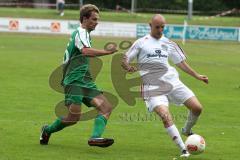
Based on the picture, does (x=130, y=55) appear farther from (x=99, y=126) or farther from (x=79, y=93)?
(x=99, y=126)

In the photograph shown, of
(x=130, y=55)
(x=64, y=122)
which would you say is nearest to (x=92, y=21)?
(x=130, y=55)

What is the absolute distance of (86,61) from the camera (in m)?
10.5

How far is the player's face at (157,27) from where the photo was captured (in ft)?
33.2

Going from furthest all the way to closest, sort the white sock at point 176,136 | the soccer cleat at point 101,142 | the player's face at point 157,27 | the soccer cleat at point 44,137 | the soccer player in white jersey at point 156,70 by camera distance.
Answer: the soccer cleat at point 44,137
the soccer player in white jersey at point 156,70
the player's face at point 157,27
the soccer cleat at point 101,142
the white sock at point 176,136

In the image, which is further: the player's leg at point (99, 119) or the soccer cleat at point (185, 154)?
the player's leg at point (99, 119)

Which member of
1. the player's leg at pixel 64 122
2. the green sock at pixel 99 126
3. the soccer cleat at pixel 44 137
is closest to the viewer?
→ the green sock at pixel 99 126

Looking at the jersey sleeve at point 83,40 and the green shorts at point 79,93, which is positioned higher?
the jersey sleeve at point 83,40

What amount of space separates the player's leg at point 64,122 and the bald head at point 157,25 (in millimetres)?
1617

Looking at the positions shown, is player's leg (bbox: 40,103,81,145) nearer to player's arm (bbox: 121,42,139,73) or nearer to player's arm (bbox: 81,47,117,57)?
player's arm (bbox: 81,47,117,57)

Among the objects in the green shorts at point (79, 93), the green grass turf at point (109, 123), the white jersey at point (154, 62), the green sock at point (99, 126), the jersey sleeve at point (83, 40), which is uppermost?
the jersey sleeve at point (83, 40)

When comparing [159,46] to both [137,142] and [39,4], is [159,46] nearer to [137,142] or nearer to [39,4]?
[137,142]

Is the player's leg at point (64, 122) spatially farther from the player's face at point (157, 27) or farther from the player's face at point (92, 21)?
the player's face at point (157, 27)

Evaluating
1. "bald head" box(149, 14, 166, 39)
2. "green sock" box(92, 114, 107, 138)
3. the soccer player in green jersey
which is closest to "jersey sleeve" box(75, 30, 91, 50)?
the soccer player in green jersey

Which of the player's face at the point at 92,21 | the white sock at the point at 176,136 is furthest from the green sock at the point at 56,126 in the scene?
the white sock at the point at 176,136
